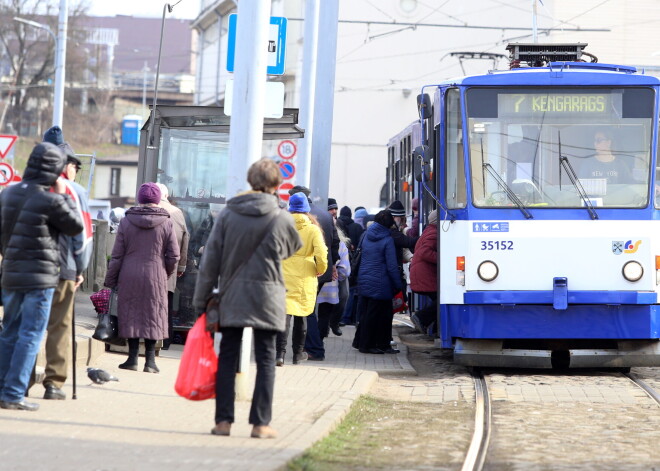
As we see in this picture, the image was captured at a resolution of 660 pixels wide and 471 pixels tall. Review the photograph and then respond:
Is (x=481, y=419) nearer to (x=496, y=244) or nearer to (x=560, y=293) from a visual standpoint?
(x=560, y=293)

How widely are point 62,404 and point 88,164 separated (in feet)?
41.3

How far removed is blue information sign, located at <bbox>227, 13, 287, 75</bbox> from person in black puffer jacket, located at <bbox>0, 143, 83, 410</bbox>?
4294mm

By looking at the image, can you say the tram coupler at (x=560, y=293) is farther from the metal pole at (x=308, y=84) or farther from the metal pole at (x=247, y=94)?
the metal pole at (x=308, y=84)

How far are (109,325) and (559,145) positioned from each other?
191 inches

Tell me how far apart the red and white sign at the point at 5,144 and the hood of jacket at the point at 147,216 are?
1320 centimetres

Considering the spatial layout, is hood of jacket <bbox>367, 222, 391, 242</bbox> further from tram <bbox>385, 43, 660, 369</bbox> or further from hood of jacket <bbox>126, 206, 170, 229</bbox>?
hood of jacket <bbox>126, 206, 170, 229</bbox>

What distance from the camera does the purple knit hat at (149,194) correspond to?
11648 mm

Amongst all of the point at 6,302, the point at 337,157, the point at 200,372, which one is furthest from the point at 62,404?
the point at 337,157

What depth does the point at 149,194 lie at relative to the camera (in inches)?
459

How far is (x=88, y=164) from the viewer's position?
70.6 ft

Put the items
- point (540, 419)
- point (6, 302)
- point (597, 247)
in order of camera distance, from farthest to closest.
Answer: point (597, 247) < point (540, 419) < point (6, 302)

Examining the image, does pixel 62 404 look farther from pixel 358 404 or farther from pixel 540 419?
pixel 540 419

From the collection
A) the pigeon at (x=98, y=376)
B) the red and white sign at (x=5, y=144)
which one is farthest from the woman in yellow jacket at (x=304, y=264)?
the red and white sign at (x=5, y=144)

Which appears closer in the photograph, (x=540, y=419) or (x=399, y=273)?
(x=540, y=419)
